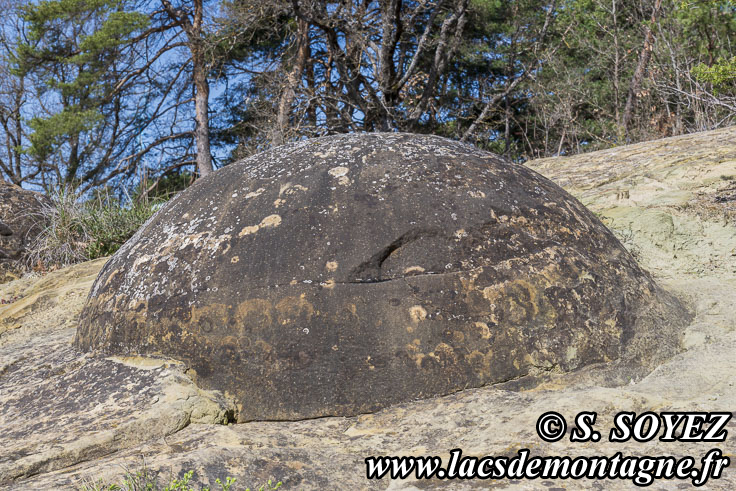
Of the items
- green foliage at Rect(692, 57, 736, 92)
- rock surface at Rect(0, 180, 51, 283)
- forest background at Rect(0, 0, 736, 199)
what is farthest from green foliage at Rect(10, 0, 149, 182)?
green foliage at Rect(692, 57, 736, 92)

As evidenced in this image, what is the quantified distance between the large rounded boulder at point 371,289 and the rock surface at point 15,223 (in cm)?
537

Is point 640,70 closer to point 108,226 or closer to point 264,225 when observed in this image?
point 108,226

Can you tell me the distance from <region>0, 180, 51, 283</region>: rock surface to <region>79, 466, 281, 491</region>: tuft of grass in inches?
262

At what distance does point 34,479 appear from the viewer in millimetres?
2133

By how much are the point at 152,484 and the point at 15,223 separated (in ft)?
24.1

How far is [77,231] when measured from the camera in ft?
25.9

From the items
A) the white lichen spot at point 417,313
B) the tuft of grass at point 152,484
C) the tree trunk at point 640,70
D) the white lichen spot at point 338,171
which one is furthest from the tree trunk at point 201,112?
the tuft of grass at point 152,484

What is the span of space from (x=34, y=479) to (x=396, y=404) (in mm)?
1355

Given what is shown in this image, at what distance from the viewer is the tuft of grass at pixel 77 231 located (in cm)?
767

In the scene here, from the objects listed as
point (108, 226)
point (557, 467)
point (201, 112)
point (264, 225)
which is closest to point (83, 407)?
point (264, 225)

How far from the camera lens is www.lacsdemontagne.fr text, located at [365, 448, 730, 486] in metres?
1.81

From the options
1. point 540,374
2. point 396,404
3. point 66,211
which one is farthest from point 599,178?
point 66,211

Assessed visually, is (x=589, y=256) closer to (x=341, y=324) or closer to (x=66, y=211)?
(x=341, y=324)

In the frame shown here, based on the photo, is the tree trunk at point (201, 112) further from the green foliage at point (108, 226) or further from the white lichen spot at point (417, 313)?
the white lichen spot at point (417, 313)
